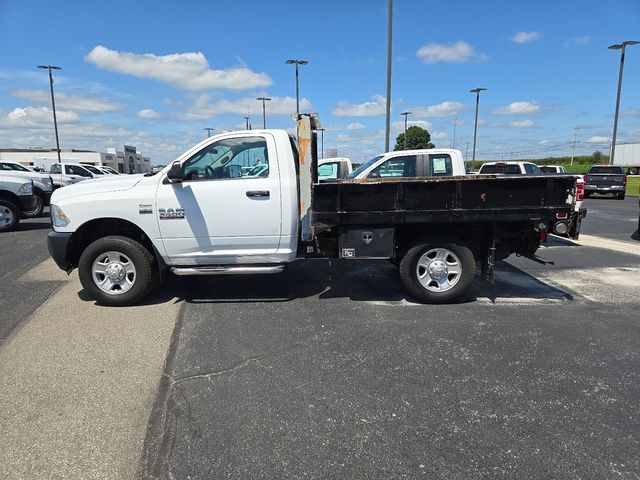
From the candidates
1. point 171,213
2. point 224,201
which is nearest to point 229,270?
point 224,201

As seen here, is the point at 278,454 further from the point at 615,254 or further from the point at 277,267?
the point at 615,254

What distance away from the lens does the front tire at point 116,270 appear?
5.37 m

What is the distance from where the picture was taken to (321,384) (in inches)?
139

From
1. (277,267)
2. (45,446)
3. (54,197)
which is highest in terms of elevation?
(54,197)

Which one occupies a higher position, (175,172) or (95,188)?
(175,172)

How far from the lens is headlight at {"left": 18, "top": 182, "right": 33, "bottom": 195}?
39.9ft

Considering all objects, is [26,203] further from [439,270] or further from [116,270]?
[439,270]

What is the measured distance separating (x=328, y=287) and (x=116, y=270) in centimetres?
269

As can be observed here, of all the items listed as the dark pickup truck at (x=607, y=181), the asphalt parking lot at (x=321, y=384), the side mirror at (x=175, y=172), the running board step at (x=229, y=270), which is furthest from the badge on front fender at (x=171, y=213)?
the dark pickup truck at (x=607, y=181)

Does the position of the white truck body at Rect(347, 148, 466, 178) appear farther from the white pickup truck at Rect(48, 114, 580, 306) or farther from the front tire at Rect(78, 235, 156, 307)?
the front tire at Rect(78, 235, 156, 307)

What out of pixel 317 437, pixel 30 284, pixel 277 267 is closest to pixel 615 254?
pixel 277 267

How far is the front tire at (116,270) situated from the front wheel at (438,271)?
3.05m

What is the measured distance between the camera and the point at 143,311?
532cm

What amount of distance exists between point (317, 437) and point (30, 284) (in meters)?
5.61
